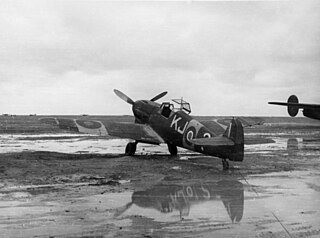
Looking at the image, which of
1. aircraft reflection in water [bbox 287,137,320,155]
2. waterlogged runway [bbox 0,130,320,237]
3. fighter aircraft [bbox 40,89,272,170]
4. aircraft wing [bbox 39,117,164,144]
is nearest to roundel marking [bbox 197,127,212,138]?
fighter aircraft [bbox 40,89,272,170]

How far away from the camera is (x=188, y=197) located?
26.6 ft

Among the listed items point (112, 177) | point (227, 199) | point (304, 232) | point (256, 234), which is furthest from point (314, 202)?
point (112, 177)

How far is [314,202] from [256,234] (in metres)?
2.75

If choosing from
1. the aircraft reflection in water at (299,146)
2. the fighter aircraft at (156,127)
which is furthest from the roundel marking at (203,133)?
the aircraft reflection in water at (299,146)

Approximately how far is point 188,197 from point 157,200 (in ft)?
2.37

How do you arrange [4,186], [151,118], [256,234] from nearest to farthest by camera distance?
[256,234] → [4,186] → [151,118]

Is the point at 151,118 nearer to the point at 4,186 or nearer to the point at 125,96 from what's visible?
the point at 125,96

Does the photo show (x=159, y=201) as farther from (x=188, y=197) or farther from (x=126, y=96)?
(x=126, y=96)

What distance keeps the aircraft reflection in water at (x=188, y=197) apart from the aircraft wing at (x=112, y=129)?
6.69 m

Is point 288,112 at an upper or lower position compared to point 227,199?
upper

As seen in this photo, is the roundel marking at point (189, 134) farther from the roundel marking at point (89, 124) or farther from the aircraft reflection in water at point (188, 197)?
the aircraft reflection in water at point (188, 197)

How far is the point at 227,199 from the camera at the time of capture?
794cm

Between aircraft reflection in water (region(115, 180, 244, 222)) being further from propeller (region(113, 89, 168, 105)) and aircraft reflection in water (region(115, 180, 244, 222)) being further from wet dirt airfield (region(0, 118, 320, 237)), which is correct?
propeller (region(113, 89, 168, 105))

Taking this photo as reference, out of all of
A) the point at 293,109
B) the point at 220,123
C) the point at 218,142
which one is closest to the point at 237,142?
the point at 218,142
